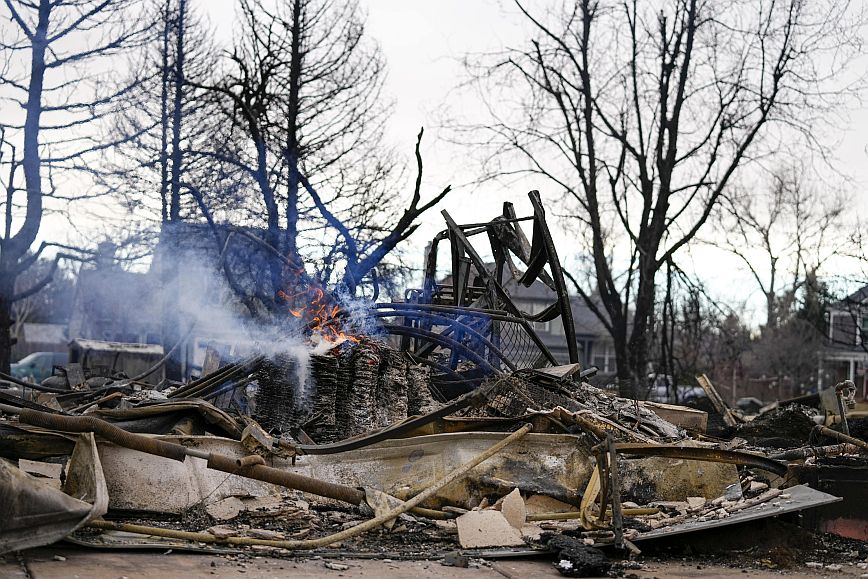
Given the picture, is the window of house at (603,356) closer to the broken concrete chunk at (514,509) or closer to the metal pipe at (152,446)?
the broken concrete chunk at (514,509)

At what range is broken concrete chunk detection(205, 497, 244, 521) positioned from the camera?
6.38 m

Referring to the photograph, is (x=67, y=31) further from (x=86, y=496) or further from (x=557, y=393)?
(x=86, y=496)

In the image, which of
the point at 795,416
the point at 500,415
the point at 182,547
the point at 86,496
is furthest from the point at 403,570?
the point at 795,416

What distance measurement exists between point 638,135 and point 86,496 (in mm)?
15282

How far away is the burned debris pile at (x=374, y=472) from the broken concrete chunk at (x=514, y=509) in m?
0.01

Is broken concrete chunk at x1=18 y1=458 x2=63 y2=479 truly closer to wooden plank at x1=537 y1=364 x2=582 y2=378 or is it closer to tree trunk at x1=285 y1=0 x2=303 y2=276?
wooden plank at x1=537 y1=364 x2=582 y2=378

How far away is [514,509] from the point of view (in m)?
6.59

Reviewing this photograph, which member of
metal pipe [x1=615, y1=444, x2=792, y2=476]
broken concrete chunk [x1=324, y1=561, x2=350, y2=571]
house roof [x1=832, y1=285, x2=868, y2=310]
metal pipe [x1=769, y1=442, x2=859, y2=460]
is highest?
house roof [x1=832, y1=285, x2=868, y2=310]

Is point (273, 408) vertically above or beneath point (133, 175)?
beneath

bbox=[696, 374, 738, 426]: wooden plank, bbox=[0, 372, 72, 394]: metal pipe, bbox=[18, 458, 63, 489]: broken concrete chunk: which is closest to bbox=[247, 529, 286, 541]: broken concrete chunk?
bbox=[18, 458, 63, 489]: broken concrete chunk

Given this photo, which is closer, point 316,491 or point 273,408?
point 316,491

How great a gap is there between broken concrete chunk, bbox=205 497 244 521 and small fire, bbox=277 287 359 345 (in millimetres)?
3088

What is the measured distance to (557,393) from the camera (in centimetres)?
945

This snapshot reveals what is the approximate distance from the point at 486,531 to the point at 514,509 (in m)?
0.54
